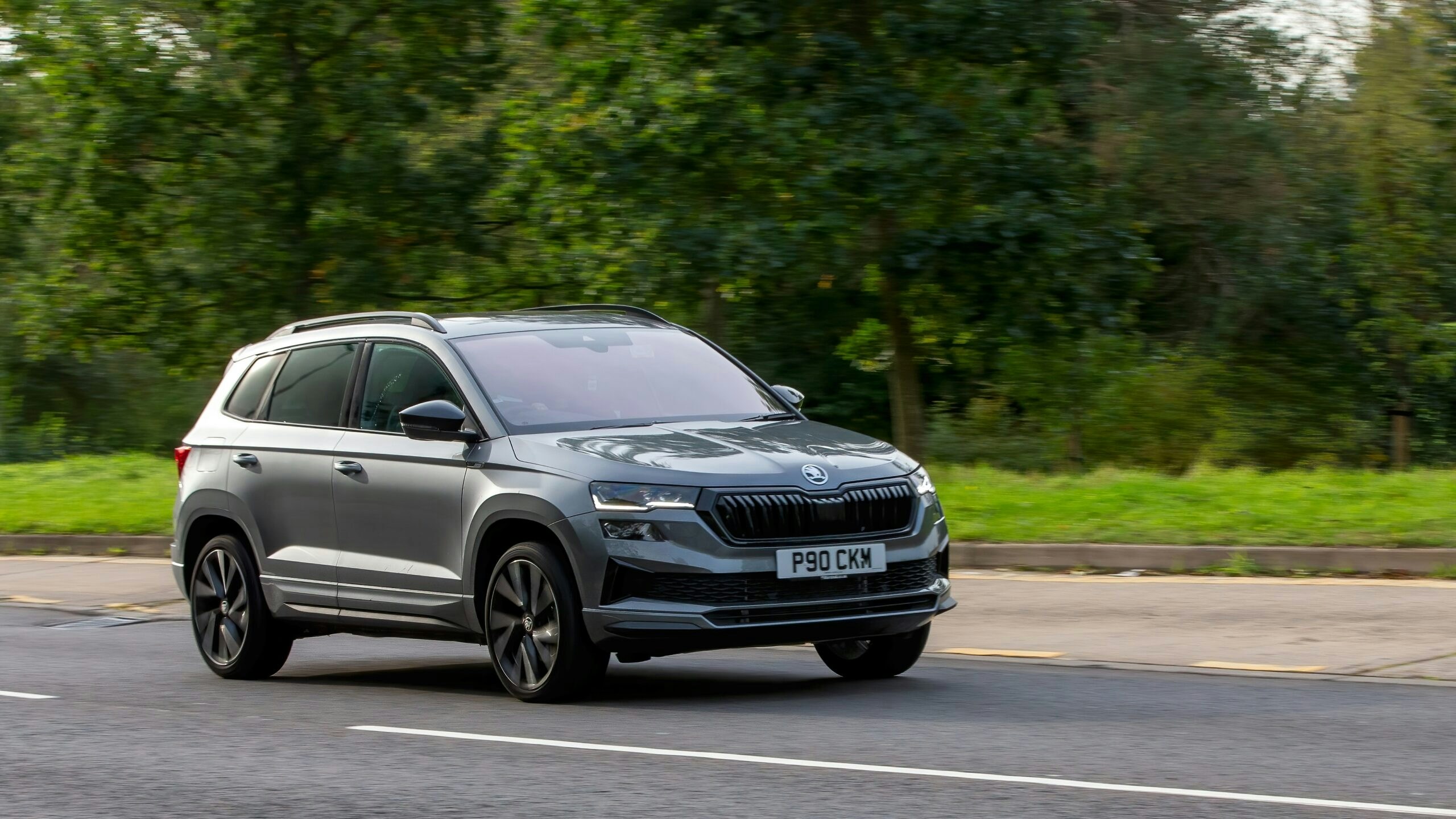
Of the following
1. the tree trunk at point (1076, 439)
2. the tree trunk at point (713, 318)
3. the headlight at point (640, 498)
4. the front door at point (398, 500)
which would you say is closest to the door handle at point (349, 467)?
the front door at point (398, 500)

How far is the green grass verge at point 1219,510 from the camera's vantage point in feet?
Answer: 40.7

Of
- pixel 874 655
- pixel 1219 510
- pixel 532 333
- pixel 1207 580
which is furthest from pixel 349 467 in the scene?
pixel 1219 510

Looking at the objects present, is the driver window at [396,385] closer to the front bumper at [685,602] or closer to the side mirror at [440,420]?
the side mirror at [440,420]

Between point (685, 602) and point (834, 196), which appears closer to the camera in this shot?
point (685, 602)

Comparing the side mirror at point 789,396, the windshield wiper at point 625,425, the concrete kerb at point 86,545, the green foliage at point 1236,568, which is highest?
the windshield wiper at point 625,425

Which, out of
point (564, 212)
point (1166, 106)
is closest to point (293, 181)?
point (564, 212)

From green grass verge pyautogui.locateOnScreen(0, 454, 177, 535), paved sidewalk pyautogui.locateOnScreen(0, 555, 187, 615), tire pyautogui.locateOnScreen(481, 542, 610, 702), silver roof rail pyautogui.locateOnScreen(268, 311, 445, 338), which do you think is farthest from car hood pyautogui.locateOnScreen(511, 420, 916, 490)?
green grass verge pyautogui.locateOnScreen(0, 454, 177, 535)

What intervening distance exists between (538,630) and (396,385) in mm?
1609

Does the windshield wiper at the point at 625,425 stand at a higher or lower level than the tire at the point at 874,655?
higher

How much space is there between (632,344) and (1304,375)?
19.8 meters

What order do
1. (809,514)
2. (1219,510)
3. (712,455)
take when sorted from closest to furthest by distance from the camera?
(809,514) < (712,455) < (1219,510)

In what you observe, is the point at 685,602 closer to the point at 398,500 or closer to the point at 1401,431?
the point at 398,500

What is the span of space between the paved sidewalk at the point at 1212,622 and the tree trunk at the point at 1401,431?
15558 mm

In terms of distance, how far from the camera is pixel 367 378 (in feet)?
30.0
